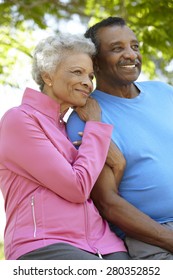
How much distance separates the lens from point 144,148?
3.64 m

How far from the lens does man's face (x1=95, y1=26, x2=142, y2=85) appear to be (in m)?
3.86

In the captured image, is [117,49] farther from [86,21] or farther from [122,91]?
[86,21]

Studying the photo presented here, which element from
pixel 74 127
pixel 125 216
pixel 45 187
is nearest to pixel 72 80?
pixel 74 127

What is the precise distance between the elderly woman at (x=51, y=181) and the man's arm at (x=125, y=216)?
0.08 meters

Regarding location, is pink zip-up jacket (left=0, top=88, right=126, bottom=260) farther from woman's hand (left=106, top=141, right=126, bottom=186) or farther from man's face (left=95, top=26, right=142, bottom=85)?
man's face (left=95, top=26, right=142, bottom=85)

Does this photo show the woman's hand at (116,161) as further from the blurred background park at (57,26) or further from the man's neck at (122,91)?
the blurred background park at (57,26)

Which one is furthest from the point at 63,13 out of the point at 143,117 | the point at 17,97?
the point at 143,117

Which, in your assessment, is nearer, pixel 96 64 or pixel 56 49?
pixel 56 49

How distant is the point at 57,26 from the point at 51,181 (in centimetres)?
412

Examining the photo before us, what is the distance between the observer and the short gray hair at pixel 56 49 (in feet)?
11.8

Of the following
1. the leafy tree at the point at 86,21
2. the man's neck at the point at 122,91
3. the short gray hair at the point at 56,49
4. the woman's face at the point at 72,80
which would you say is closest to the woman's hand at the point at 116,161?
the woman's face at the point at 72,80

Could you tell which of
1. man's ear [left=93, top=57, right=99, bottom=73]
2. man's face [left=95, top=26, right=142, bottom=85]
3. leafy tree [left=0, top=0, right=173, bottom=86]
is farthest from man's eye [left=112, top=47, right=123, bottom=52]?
leafy tree [left=0, top=0, right=173, bottom=86]

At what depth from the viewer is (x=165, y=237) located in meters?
3.50
